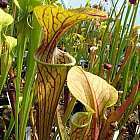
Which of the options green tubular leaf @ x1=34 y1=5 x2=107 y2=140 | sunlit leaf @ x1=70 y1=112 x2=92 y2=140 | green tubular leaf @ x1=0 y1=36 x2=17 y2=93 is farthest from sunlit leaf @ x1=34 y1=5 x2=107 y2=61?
green tubular leaf @ x1=0 y1=36 x2=17 y2=93

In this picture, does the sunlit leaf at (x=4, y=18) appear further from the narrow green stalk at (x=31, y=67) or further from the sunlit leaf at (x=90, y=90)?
the sunlit leaf at (x=90, y=90)

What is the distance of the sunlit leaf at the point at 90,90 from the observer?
53cm

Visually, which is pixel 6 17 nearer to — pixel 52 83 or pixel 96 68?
pixel 52 83

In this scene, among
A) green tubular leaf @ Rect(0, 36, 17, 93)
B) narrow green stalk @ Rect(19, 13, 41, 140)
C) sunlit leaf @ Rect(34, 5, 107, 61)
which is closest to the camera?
sunlit leaf @ Rect(34, 5, 107, 61)

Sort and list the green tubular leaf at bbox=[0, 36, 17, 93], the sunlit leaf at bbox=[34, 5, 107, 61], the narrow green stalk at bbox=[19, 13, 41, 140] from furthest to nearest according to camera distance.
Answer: the green tubular leaf at bbox=[0, 36, 17, 93] < the narrow green stalk at bbox=[19, 13, 41, 140] < the sunlit leaf at bbox=[34, 5, 107, 61]

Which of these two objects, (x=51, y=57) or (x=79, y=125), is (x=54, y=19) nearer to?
(x=51, y=57)

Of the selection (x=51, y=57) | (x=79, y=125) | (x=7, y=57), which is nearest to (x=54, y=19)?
(x=51, y=57)

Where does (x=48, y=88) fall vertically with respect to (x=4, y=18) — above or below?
below

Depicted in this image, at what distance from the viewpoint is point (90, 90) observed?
1.79ft

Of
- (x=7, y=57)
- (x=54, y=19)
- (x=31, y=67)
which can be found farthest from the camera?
(x=7, y=57)

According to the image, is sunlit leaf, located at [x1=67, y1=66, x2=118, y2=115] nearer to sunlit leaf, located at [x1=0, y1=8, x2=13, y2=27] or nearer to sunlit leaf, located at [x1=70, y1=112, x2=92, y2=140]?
sunlit leaf, located at [x1=70, y1=112, x2=92, y2=140]

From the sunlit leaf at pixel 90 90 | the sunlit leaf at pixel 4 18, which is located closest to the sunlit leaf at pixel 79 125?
the sunlit leaf at pixel 90 90

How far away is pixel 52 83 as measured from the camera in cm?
60

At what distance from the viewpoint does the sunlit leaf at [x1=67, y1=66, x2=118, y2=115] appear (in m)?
0.53
